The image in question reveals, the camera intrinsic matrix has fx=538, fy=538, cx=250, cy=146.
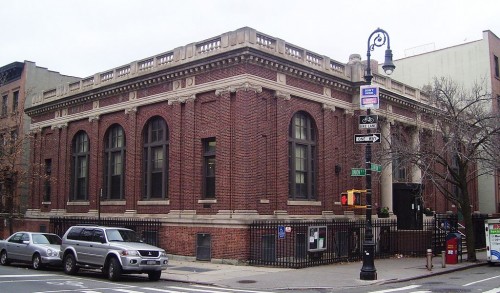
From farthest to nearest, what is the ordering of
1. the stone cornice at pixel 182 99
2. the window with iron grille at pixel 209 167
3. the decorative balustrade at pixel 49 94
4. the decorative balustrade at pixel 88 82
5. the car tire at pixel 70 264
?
the decorative balustrade at pixel 49 94
the decorative balustrade at pixel 88 82
the stone cornice at pixel 182 99
the window with iron grille at pixel 209 167
the car tire at pixel 70 264

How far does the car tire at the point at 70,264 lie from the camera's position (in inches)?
781

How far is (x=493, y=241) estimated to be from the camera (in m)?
24.1

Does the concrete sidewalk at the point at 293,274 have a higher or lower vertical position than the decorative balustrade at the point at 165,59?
lower

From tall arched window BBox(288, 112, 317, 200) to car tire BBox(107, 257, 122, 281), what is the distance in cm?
1098

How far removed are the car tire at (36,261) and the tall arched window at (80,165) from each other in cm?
1221

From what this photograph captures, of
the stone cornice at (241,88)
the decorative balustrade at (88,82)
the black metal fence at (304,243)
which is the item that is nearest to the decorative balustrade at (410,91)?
the black metal fence at (304,243)

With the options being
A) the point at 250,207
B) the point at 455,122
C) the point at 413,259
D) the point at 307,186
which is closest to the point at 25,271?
the point at 250,207

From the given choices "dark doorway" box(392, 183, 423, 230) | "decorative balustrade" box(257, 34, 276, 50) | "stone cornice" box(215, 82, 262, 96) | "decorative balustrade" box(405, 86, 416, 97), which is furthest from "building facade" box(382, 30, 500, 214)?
"stone cornice" box(215, 82, 262, 96)

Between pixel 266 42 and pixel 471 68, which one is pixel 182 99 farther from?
pixel 471 68

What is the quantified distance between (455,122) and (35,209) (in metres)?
28.4

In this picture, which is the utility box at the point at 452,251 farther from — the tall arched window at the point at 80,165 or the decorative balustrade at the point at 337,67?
the tall arched window at the point at 80,165

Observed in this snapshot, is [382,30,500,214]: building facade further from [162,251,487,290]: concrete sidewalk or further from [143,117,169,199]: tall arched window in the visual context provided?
[143,117,169,199]: tall arched window

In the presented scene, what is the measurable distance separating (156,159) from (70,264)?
33.6 ft

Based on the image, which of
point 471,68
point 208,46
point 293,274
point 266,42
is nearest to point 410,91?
point 471,68
